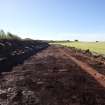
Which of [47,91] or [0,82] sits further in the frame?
[0,82]

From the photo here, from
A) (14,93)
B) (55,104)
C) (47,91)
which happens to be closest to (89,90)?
(47,91)

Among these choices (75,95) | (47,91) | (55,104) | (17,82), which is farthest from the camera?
(17,82)

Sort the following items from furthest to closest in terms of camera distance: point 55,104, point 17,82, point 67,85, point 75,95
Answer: point 17,82
point 67,85
point 75,95
point 55,104

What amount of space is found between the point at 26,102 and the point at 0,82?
432 cm

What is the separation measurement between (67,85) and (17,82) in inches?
109

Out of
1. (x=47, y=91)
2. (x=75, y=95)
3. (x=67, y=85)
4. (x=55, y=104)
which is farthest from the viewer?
(x=67, y=85)

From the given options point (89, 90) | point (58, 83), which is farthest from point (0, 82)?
point (89, 90)

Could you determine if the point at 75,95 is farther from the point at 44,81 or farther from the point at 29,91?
the point at 44,81

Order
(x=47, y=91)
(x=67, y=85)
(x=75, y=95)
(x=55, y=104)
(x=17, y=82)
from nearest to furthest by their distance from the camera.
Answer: (x=55, y=104) → (x=75, y=95) → (x=47, y=91) → (x=67, y=85) → (x=17, y=82)

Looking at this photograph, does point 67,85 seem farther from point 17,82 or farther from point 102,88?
point 17,82

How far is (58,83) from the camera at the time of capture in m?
12.1

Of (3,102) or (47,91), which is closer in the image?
(3,102)

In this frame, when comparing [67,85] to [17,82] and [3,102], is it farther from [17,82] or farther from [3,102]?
[3,102]

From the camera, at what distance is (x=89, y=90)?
34.7 feet
